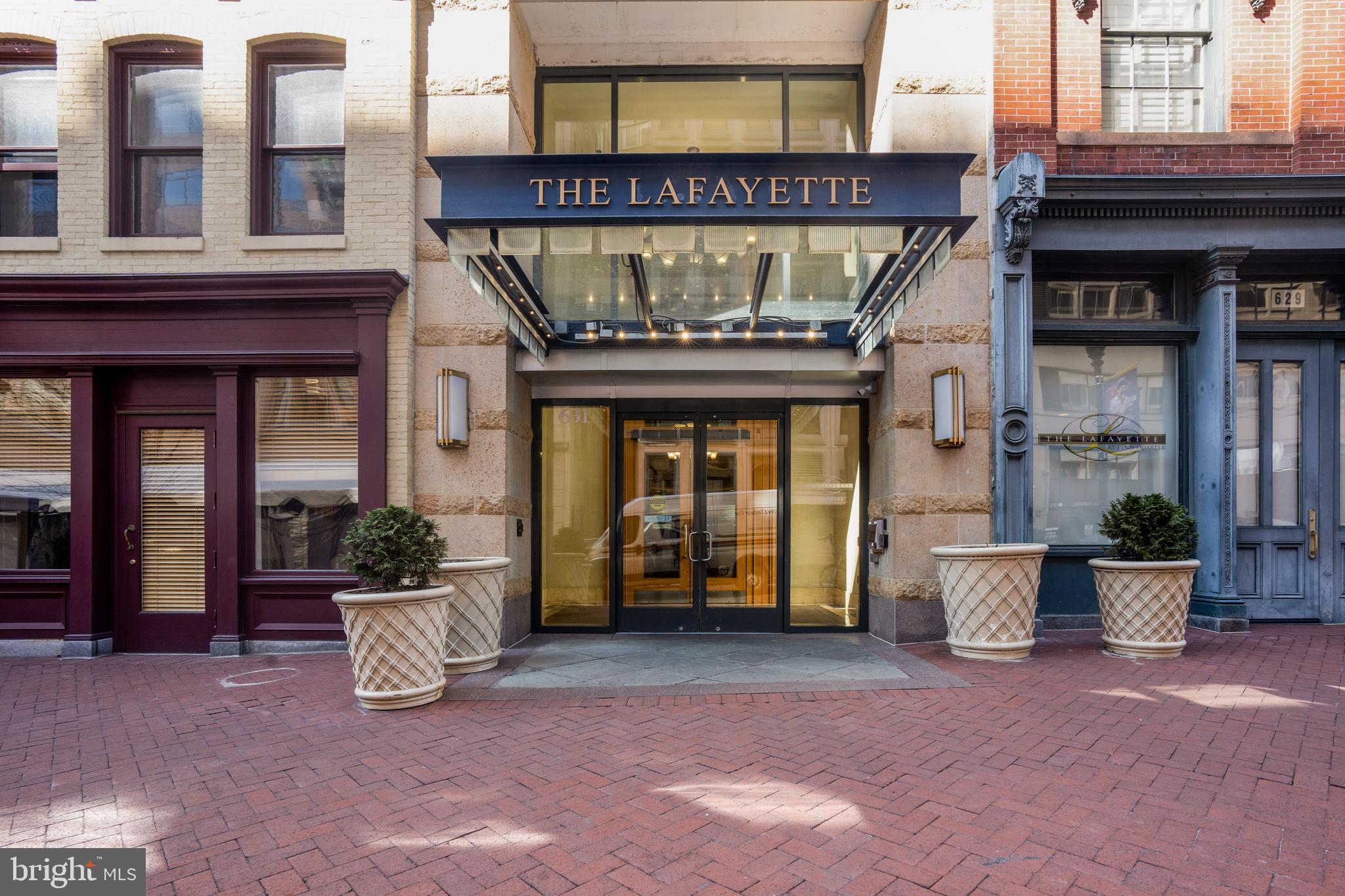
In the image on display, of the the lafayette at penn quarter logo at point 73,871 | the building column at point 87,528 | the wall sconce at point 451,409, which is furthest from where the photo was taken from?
the building column at point 87,528

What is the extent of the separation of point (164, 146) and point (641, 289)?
6.16 metres

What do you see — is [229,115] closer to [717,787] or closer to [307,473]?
[307,473]

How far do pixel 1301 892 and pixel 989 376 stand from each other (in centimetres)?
596

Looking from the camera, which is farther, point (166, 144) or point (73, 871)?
point (166, 144)

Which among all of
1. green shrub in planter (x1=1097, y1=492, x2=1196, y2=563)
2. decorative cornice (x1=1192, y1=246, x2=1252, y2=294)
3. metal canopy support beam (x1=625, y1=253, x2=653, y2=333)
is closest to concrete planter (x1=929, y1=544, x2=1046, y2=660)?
green shrub in planter (x1=1097, y1=492, x2=1196, y2=563)

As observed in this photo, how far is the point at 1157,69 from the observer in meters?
8.80

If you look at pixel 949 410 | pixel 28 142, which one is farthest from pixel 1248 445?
pixel 28 142

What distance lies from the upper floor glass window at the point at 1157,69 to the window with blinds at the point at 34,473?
12.9 meters

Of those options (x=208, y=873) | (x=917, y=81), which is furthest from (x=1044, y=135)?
(x=208, y=873)

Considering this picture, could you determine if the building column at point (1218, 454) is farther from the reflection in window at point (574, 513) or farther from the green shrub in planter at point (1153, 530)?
the reflection in window at point (574, 513)

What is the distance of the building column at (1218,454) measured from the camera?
327 inches

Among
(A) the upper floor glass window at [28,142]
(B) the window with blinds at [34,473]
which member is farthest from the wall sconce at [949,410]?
(A) the upper floor glass window at [28,142]

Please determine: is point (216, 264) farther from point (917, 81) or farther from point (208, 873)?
point (917, 81)

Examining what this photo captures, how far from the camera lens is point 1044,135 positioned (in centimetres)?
834
